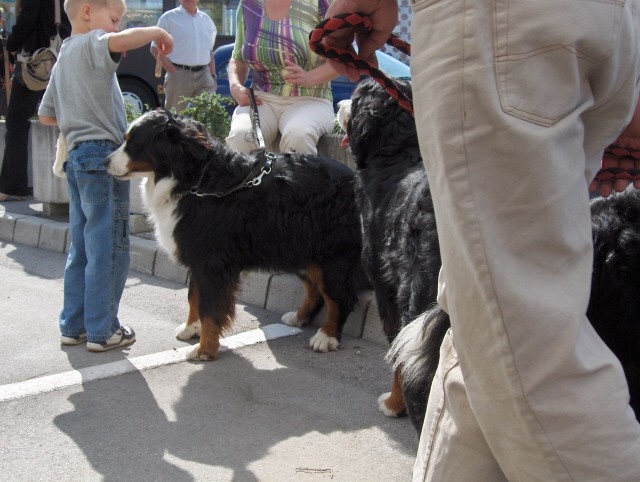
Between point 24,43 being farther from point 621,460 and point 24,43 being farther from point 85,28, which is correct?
point 621,460

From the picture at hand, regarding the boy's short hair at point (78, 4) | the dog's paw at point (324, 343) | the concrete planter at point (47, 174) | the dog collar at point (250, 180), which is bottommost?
the dog's paw at point (324, 343)

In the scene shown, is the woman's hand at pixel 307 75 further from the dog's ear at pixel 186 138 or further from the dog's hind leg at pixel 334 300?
the dog's hind leg at pixel 334 300

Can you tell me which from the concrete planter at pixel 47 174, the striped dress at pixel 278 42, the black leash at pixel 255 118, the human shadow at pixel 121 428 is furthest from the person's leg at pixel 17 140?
the human shadow at pixel 121 428

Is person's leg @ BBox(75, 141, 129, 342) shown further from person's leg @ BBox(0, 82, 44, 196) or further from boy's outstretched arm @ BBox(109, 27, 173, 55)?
person's leg @ BBox(0, 82, 44, 196)

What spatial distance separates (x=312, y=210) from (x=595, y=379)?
10.5 feet

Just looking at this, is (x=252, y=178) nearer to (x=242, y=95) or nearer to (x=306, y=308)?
(x=306, y=308)

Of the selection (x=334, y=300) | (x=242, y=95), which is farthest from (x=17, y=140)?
(x=334, y=300)

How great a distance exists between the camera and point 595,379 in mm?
1194

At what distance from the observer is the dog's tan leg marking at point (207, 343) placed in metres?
4.18

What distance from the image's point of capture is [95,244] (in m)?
4.18

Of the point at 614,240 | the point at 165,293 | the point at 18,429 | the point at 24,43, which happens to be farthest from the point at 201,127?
the point at 24,43

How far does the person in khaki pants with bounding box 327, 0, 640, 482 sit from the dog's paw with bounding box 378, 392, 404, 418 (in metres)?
2.26

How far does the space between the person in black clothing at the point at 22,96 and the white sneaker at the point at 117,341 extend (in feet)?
13.0

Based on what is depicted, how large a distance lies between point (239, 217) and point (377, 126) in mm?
1294
